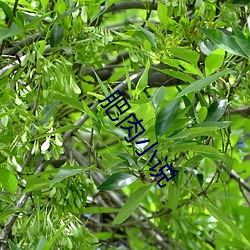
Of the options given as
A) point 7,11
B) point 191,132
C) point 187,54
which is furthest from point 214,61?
point 7,11

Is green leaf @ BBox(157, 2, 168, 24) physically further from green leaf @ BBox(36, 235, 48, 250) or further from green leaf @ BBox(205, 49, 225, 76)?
green leaf @ BBox(36, 235, 48, 250)

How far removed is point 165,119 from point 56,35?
202 mm

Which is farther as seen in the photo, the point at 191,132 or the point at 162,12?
the point at 162,12

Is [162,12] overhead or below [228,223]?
overhead

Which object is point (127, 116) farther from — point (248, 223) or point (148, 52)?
point (248, 223)

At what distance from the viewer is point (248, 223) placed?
1269 millimetres

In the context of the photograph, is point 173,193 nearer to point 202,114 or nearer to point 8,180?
point 202,114

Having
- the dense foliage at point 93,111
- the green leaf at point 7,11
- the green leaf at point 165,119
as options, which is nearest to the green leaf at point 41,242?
the dense foliage at point 93,111

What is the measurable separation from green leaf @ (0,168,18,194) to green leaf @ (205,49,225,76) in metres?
0.28

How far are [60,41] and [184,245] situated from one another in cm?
63

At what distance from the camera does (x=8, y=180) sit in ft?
2.70

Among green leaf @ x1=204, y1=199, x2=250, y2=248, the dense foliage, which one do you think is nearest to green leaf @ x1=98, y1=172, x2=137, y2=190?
the dense foliage

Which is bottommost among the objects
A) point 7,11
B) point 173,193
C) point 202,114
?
point 173,193

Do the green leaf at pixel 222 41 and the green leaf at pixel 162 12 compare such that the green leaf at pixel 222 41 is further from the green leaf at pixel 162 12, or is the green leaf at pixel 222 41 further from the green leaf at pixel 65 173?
the green leaf at pixel 65 173
